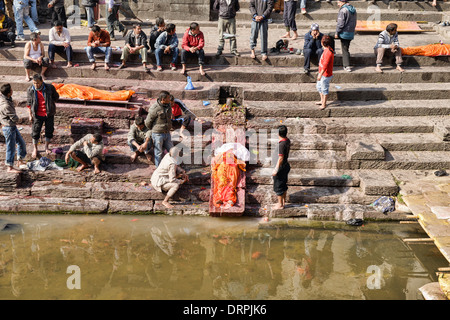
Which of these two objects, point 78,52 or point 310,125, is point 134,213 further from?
point 78,52

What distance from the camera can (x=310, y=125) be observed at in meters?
10.7

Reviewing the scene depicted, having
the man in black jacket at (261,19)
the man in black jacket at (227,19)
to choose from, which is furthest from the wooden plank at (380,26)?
the man in black jacket at (227,19)

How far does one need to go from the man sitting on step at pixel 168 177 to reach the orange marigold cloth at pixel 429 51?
6546 millimetres

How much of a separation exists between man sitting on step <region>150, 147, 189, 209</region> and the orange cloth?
7.75ft

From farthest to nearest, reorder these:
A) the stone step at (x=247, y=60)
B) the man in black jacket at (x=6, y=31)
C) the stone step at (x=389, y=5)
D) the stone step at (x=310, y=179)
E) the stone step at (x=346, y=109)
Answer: the stone step at (x=389, y=5) < the man in black jacket at (x=6, y=31) < the stone step at (x=247, y=60) < the stone step at (x=346, y=109) < the stone step at (x=310, y=179)

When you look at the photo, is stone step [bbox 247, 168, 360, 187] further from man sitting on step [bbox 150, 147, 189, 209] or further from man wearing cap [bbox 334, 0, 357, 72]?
man wearing cap [bbox 334, 0, 357, 72]

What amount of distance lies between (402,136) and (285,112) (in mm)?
2353

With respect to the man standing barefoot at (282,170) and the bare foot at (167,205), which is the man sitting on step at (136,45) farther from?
the man standing barefoot at (282,170)

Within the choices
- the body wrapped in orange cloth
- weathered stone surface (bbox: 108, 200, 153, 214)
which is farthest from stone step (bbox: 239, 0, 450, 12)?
weathered stone surface (bbox: 108, 200, 153, 214)

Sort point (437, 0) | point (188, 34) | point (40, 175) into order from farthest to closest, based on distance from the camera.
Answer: point (437, 0), point (188, 34), point (40, 175)

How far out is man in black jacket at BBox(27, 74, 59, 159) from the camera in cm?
968

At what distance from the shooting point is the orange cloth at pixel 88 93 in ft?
36.1

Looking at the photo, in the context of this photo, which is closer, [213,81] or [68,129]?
[68,129]
